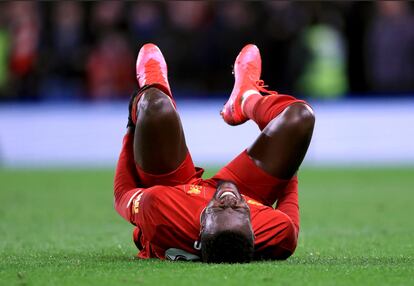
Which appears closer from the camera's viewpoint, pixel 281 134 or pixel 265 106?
pixel 281 134

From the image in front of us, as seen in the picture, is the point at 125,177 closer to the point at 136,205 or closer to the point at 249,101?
the point at 136,205

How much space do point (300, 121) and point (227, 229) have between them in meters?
0.93

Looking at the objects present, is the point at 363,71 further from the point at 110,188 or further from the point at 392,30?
the point at 110,188

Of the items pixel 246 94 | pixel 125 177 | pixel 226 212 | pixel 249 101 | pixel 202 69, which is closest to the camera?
pixel 226 212

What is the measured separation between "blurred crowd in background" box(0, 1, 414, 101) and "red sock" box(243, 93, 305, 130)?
11.1m

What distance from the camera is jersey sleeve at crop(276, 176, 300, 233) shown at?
6474 millimetres

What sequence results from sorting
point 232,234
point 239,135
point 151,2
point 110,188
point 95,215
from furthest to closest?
point 151,2
point 239,135
point 110,188
point 95,215
point 232,234

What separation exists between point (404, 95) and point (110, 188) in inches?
265

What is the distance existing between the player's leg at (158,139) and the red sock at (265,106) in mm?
552

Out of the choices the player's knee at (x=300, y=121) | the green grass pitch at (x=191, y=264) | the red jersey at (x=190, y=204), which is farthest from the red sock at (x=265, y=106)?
the green grass pitch at (x=191, y=264)

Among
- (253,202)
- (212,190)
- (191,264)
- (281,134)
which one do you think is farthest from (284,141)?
(191,264)

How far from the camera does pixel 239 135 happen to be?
17453 mm

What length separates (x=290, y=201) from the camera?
21.5ft

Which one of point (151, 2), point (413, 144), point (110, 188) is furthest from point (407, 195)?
point (151, 2)
